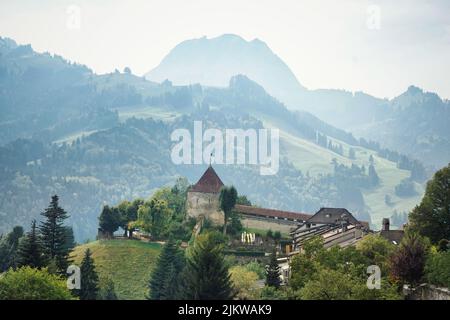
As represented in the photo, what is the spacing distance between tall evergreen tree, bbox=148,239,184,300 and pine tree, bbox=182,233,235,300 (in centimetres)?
1124

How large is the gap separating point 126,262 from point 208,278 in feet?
138

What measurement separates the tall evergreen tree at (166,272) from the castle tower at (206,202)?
1569 centimetres

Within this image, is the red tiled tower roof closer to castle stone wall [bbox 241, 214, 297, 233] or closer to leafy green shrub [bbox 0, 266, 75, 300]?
castle stone wall [bbox 241, 214, 297, 233]

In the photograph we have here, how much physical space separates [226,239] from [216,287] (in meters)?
42.9

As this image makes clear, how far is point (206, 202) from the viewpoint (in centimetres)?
10969

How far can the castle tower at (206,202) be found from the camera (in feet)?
357

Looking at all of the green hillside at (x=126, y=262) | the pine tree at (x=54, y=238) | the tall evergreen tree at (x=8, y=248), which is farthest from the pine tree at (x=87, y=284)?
the tall evergreen tree at (x=8, y=248)

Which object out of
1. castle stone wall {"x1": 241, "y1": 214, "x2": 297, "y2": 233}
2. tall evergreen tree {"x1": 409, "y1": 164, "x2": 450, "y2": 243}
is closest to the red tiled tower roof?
castle stone wall {"x1": 241, "y1": 214, "x2": 297, "y2": 233}

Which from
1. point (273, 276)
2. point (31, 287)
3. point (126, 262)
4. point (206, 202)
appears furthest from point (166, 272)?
point (31, 287)

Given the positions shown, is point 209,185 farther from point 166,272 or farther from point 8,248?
point 8,248

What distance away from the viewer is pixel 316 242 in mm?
77875
